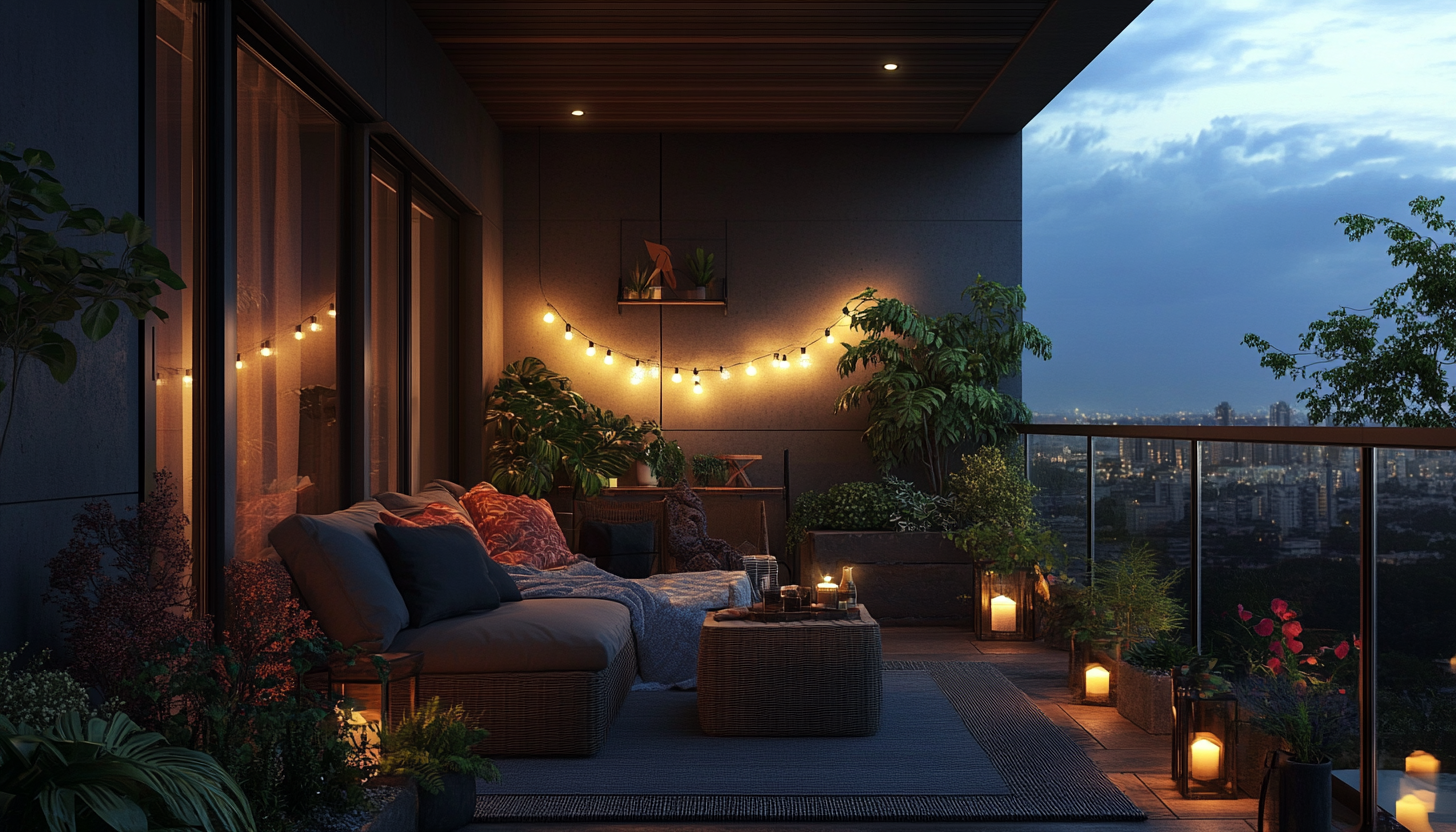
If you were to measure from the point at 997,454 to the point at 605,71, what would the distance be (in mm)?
3324

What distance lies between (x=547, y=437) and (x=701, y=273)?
65.9 inches

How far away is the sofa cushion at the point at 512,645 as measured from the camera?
3598 mm

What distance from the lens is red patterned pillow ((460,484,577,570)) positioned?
5207 mm

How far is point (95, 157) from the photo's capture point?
249cm

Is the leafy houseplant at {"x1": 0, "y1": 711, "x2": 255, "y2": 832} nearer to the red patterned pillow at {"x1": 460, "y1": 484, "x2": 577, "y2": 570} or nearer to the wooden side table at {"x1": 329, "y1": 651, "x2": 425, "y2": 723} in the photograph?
the wooden side table at {"x1": 329, "y1": 651, "x2": 425, "y2": 723}

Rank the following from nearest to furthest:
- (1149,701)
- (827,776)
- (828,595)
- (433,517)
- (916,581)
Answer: (827,776) → (1149,701) → (828,595) → (433,517) → (916,581)

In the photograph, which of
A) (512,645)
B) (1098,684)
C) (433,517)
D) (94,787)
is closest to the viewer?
(94,787)

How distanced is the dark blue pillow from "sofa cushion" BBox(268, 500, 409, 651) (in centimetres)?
16

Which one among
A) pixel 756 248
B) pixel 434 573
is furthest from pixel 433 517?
pixel 756 248

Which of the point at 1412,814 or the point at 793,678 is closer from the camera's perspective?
the point at 1412,814

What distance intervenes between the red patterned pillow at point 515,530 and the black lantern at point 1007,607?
228 cm

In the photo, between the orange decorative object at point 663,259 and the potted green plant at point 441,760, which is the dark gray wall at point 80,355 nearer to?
the potted green plant at point 441,760

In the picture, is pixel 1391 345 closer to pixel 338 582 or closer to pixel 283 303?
pixel 283 303

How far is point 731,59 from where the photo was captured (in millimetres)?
5926
